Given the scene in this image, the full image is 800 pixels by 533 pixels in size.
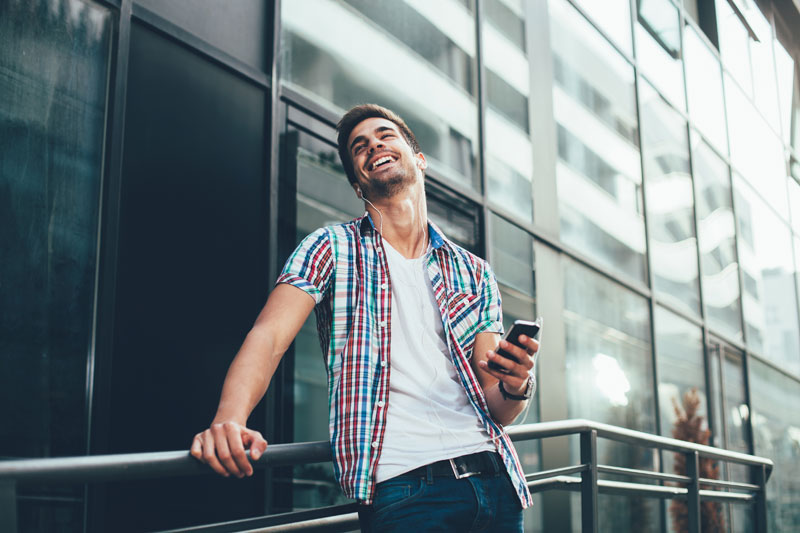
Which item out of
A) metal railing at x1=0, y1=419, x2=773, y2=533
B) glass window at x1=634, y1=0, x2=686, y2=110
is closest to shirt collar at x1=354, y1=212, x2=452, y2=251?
metal railing at x1=0, y1=419, x2=773, y2=533

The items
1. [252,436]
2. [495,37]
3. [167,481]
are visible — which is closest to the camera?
[252,436]

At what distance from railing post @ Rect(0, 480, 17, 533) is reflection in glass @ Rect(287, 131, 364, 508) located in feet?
8.41

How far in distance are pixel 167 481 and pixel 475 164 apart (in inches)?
147

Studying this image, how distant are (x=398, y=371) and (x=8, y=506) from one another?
37.2 inches

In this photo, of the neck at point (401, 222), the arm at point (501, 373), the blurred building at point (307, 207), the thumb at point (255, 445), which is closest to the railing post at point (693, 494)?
the blurred building at point (307, 207)

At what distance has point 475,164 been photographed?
6.18m

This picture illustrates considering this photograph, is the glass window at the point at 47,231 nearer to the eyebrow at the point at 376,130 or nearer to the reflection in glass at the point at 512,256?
the eyebrow at the point at 376,130

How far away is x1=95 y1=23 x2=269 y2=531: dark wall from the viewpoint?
315 centimetres

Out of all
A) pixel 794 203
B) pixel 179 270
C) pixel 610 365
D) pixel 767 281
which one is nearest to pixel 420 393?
pixel 179 270

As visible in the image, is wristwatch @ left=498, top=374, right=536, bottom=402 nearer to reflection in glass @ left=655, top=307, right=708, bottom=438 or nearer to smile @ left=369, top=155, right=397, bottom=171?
smile @ left=369, top=155, right=397, bottom=171

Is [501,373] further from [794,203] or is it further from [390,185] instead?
[794,203]

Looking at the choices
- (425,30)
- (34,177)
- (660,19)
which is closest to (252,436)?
(34,177)

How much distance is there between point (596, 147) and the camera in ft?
27.1

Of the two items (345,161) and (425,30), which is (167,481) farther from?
(425,30)
